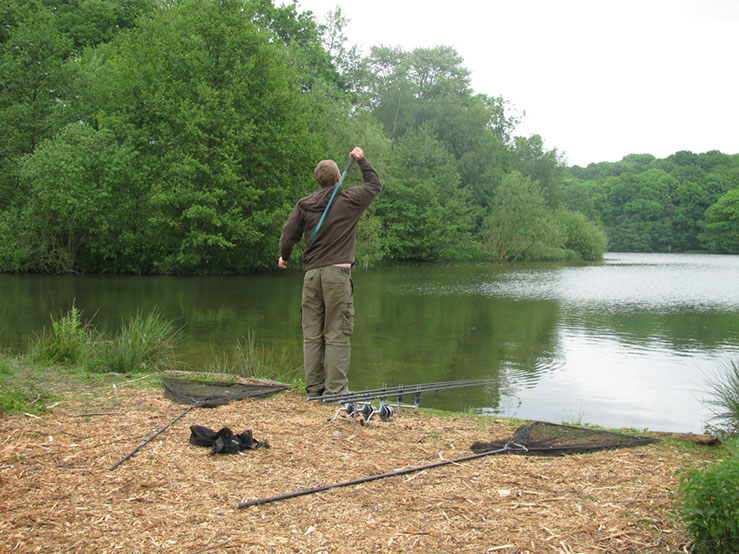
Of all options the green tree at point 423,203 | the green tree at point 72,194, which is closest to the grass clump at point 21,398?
the green tree at point 72,194

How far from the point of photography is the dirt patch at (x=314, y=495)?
111 inches

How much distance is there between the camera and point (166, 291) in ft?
68.3

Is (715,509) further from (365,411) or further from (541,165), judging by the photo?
(541,165)

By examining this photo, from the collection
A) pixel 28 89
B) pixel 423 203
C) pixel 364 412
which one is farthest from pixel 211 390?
pixel 423 203

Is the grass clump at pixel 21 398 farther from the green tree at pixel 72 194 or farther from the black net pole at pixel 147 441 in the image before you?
the green tree at pixel 72 194

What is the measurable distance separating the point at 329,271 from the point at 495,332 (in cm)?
889

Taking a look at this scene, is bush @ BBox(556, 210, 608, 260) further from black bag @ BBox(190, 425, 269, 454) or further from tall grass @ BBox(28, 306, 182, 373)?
black bag @ BBox(190, 425, 269, 454)

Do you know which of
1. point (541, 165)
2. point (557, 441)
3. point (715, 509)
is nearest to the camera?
point (715, 509)

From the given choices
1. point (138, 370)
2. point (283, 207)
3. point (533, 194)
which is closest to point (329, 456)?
point (138, 370)

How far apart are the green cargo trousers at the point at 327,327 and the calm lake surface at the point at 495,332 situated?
2.18m

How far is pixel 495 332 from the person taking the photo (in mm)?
13766

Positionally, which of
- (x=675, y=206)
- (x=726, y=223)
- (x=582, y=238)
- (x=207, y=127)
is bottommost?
(x=582, y=238)

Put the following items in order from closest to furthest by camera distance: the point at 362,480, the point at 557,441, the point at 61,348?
the point at 362,480
the point at 557,441
the point at 61,348

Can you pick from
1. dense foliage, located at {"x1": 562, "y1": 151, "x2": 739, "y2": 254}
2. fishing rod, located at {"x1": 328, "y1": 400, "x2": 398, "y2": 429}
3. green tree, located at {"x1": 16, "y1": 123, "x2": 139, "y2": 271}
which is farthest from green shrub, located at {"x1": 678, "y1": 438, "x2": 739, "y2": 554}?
dense foliage, located at {"x1": 562, "y1": 151, "x2": 739, "y2": 254}
